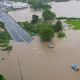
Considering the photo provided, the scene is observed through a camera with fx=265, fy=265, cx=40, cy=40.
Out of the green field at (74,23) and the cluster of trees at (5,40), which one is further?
the green field at (74,23)

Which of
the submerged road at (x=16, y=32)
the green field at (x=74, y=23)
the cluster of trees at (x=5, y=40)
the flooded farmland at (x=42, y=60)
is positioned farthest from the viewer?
the green field at (x=74, y=23)

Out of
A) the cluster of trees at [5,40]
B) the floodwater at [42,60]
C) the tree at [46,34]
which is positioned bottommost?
the floodwater at [42,60]

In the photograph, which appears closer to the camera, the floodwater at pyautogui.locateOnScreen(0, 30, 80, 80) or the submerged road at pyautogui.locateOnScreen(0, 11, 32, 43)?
the floodwater at pyautogui.locateOnScreen(0, 30, 80, 80)

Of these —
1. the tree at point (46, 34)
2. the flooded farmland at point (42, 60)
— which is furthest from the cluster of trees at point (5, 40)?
the tree at point (46, 34)

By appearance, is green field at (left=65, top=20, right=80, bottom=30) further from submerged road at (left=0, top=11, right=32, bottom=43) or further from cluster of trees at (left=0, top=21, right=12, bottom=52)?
cluster of trees at (left=0, top=21, right=12, bottom=52)

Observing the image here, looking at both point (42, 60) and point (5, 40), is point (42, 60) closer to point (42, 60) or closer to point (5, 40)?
point (42, 60)

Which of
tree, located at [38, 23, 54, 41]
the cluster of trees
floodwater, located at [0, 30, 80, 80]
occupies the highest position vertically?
tree, located at [38, 23, 54, 41]

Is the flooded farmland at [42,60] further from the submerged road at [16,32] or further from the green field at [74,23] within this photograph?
the green field at [74,23]

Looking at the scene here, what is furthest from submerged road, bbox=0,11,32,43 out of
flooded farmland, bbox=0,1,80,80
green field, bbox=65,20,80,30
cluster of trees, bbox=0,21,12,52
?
green field, bbox=65,20,80,30

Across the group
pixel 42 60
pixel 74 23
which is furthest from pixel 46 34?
pixel 74 23

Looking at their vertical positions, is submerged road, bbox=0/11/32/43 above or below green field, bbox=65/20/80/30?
above

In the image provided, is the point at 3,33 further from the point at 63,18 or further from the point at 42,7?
the point at 42,7
